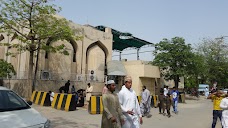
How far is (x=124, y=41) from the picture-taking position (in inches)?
1464

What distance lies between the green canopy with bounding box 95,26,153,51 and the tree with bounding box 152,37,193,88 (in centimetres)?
677

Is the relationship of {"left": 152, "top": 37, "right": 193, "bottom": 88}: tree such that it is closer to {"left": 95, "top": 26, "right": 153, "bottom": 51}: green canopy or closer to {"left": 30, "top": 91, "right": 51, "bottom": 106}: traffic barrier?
{"left": 95, "top": 26, "right": 153, "bottom": 51}: green canopy

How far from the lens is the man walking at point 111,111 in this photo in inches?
201

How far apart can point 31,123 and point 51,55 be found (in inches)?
782

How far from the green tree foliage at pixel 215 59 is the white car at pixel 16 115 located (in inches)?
1491

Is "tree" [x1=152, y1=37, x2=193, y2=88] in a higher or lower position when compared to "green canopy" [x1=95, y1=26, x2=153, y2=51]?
lower

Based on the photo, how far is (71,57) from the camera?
25812 mm

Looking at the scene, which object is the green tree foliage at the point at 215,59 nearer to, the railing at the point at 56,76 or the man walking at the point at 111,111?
the railing at the point at 56,76

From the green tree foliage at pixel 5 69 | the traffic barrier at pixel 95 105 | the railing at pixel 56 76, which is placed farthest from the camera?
the railing at pixel 56 76

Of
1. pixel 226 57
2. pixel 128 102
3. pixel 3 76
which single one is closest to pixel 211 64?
pixel 226 57

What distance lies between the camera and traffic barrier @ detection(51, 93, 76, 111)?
13789 millimetres

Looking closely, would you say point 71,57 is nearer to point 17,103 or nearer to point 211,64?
point 17,103

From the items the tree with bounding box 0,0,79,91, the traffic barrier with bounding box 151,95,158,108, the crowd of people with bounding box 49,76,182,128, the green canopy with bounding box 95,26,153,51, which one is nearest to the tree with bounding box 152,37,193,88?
the green canopy with bounding box 95,26,153,51

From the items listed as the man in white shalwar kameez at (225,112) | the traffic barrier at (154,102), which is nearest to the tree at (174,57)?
the traffic barrier at (154,102)
